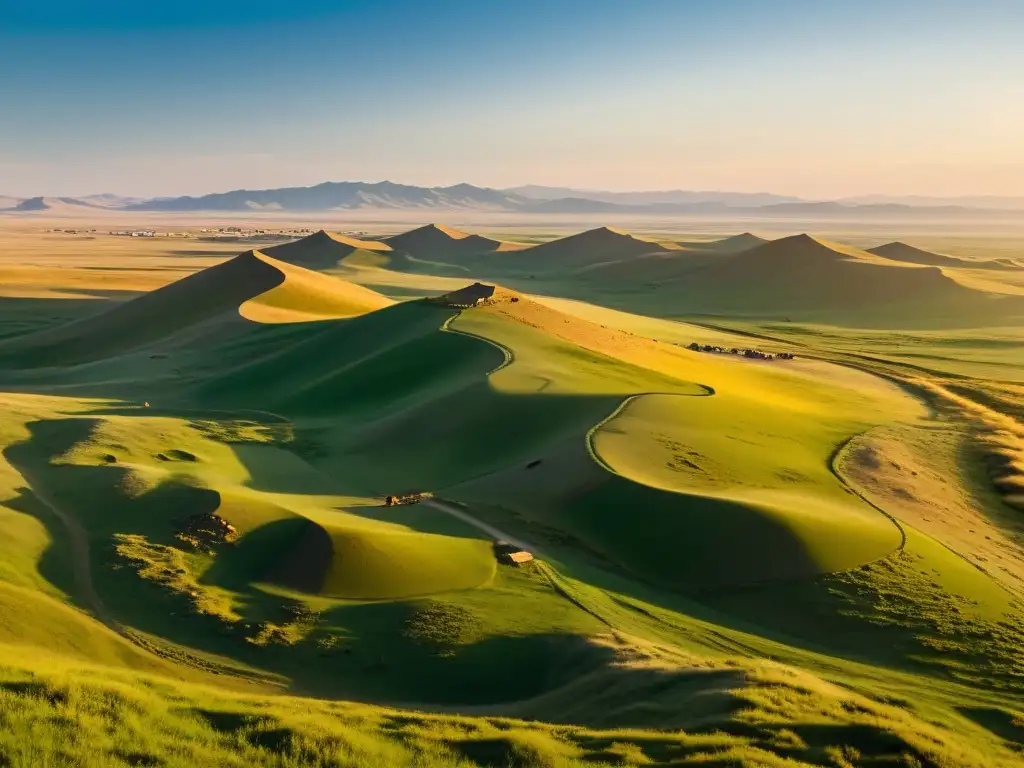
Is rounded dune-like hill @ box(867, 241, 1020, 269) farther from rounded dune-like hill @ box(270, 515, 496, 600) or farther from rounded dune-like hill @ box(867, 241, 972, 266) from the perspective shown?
rounded dune-like hill @ box(270, 515, 496, 600)

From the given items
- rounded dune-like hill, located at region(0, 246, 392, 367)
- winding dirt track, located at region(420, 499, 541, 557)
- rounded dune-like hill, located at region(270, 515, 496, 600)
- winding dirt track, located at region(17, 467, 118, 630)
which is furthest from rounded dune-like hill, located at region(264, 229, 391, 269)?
rounded dune-like hill, located at region(270, 515, 496, 600)

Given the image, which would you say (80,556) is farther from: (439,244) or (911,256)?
(439,244)

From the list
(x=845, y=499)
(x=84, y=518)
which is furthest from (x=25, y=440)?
(x=845, y=499)

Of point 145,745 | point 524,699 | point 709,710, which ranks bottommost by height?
point 524,699

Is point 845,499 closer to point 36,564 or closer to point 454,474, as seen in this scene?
point 454,474

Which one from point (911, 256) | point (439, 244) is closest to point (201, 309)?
point (439, 244)

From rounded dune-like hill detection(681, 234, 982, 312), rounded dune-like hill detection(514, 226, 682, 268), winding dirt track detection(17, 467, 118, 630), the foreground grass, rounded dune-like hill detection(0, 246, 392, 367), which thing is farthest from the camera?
rounded dune-like hill detection(514, 226, 682, 268)


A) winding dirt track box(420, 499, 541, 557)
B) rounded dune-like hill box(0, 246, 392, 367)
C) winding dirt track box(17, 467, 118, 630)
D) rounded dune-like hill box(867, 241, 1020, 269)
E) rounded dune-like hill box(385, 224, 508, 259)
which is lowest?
winding dirt track box(420, 499, 541, 557)
